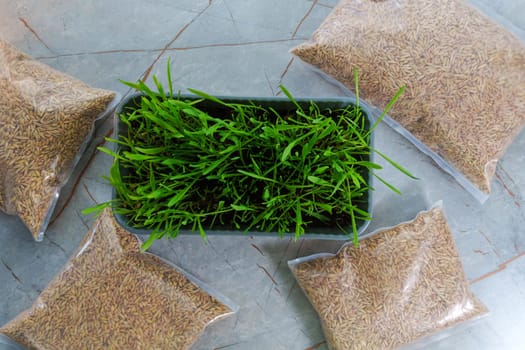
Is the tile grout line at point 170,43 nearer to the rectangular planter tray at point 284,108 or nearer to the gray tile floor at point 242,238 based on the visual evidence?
the gray tile floor at point 242,238

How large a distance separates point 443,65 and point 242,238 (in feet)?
1.71

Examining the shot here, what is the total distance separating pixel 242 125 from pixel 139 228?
23cm

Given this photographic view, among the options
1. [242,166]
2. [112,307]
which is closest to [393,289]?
[242,166]

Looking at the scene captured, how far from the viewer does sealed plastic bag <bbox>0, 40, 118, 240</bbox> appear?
0.83 metres

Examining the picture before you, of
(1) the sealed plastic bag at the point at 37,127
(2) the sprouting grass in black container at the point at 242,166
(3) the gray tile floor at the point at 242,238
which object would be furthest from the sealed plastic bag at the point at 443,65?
(1) the sealed plastic bag at the point at 37,127

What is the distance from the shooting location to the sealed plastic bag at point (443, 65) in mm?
833

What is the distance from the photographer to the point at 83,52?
95cm

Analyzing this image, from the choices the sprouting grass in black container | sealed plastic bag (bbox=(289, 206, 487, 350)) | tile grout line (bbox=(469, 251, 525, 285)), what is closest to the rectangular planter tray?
the sprouting grass in black container

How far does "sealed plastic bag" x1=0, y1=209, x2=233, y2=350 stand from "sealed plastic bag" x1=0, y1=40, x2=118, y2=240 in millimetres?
136

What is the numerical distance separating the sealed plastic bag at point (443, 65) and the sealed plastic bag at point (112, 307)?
0.53 m

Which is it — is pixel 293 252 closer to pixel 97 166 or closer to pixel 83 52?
pixel 97 166

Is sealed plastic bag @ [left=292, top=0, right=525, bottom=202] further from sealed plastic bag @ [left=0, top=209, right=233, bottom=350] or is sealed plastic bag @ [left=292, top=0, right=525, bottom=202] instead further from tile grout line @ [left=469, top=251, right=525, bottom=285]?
sealed plastic bag @ [left=0, top=209, right=233, bottom=350]

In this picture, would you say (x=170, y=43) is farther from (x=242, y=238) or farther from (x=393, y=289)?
(x=393, y=289)

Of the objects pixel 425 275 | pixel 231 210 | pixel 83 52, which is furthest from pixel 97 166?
pixel 425 275
